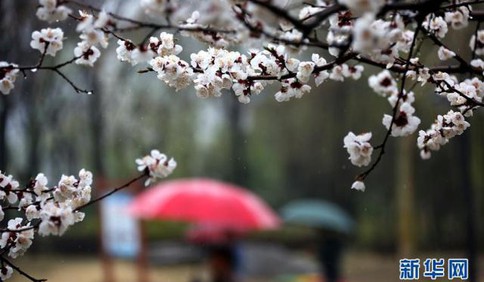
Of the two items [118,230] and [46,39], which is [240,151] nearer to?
[118,230]

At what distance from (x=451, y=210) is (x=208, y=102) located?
4.38 meters

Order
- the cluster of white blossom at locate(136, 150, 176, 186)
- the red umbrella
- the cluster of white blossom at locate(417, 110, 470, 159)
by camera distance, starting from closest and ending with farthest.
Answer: the cluster of white blossom at locate(136, 150, 176, 186)
the cluster of white blossom at locate(417, 110, 470, 159)
the red umbrella

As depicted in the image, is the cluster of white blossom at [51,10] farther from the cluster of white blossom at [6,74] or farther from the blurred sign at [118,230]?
the blurred sign at [118,230]

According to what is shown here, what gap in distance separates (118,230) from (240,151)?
233 inches

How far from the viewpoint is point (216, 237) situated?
6.49m

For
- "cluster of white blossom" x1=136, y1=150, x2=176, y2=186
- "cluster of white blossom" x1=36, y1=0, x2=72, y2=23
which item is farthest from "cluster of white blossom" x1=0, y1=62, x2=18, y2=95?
"cluster of white blossom" x1=136, y1=150, x2=176, y2=186

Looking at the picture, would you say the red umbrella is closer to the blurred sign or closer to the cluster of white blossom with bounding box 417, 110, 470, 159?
the blurred sign

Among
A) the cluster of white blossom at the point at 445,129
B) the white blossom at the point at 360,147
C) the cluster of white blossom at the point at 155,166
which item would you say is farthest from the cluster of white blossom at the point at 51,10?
the cluster of white blossom at the point at 445,129

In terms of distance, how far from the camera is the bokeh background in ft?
21.6

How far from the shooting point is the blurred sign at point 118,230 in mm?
6566

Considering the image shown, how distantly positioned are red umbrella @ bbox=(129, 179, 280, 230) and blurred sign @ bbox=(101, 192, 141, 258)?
558mm

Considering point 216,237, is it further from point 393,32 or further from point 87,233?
point 393,32

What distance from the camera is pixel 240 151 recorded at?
12336mm

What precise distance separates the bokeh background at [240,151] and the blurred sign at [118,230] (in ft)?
2.96
